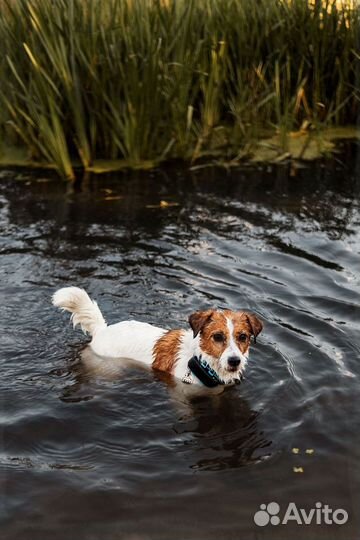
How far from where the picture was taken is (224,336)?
4.81m

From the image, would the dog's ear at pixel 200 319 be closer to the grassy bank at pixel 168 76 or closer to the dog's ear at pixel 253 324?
the dog's ear at pixel 253 324

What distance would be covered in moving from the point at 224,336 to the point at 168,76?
561 centimetres

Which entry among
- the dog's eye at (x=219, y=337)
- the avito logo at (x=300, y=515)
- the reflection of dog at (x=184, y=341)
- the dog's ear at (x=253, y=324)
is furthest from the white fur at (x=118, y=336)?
the avito logo at (x=300, y=515)

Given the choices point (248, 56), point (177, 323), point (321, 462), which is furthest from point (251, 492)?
point (248, 56)

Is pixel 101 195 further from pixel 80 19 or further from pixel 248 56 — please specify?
pixel 248 56

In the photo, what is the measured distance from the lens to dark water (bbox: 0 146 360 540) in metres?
3.90

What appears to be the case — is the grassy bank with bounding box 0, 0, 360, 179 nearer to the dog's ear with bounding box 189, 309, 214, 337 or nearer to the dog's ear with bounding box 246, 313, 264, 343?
the dog's ear with bounding box 189, 309, 214, 337

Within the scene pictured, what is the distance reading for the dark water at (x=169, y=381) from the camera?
390cm

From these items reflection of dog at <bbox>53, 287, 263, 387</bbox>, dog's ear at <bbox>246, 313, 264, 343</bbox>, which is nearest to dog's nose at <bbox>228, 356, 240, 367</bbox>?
reflection of dog at <bbox>53, 287, 263, 387</bbox>

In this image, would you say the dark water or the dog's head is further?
the dog's head

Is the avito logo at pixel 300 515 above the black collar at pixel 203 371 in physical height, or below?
above

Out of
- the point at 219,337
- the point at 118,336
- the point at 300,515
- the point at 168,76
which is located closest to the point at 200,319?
the point at 219,337

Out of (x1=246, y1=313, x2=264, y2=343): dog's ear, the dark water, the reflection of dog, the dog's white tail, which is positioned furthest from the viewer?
the dog's white tail

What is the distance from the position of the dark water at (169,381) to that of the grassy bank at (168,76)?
966 mm
